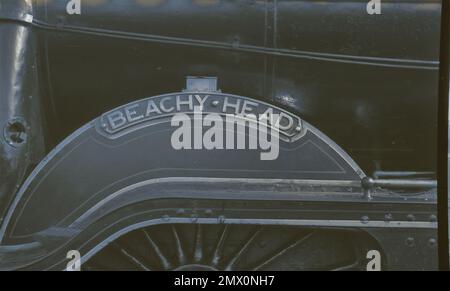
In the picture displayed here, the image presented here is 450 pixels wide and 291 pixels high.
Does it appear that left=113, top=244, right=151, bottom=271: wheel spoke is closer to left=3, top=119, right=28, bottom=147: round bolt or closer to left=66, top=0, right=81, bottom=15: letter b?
left=3, top=119, right=28, bottom=147: round bolt

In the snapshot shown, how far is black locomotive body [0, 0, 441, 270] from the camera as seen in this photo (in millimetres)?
1862

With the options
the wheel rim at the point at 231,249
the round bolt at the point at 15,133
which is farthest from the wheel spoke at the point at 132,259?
the round bolt at the point at 15,133

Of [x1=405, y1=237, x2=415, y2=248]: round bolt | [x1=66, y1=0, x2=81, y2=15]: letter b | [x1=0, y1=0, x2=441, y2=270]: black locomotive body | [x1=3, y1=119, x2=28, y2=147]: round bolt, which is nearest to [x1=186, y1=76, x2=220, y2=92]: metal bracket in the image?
[x1=0, y1=0, x2=441, y2=270]: black locomotive body

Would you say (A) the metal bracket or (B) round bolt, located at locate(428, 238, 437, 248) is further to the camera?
(A) the metal bracket

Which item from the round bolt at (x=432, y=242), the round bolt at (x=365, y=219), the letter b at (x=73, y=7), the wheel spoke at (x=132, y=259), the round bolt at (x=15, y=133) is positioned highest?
the letter b at (x=73, y=7)

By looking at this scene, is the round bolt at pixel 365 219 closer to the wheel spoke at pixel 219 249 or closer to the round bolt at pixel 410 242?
the round bolt at pixel 410 242

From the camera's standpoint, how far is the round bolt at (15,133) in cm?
194

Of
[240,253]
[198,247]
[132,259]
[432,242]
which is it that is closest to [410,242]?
[432,242]

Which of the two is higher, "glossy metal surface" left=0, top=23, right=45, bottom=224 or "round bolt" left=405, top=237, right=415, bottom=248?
"glossy metal surface" left=0, top=23, right=45, bottom=224

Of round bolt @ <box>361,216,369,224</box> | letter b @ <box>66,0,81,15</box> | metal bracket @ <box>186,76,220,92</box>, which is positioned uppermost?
letter b @ <box>66,0,81,15</box>

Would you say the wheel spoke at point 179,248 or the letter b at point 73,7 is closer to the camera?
the wheel spoke at point 179,248
